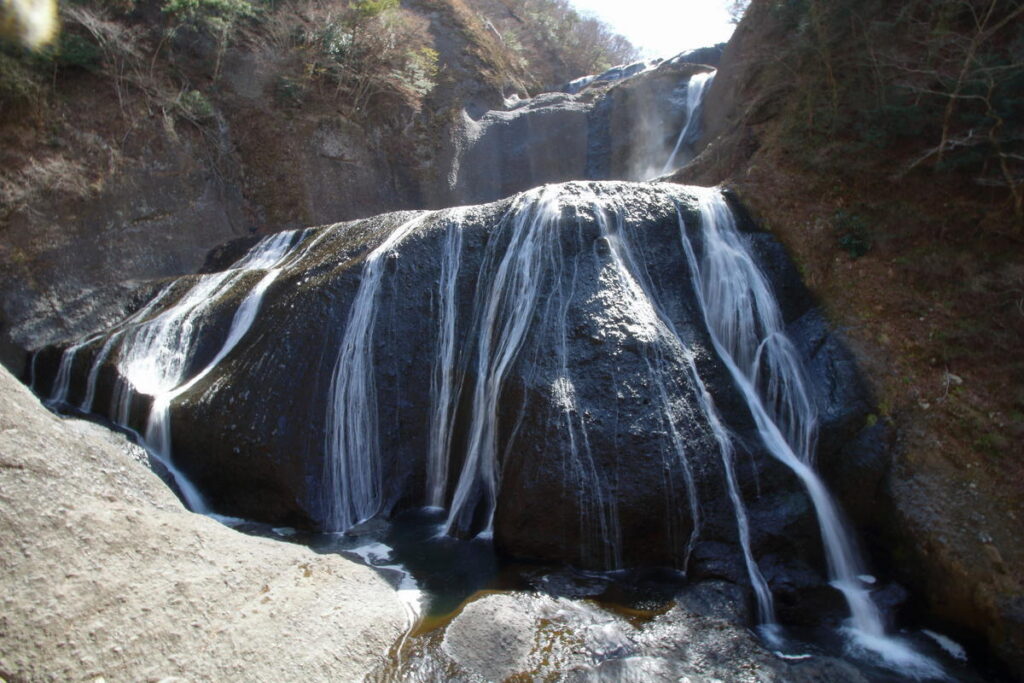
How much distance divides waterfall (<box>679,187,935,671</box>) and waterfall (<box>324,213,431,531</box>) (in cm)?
441

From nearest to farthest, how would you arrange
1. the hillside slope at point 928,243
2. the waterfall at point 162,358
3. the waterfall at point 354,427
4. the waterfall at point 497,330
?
1. the hillside slope at point 928,243
2. the waterfall at point 497,330
3. the waterfall at point 354,427
4. the waterfall at point 162,358

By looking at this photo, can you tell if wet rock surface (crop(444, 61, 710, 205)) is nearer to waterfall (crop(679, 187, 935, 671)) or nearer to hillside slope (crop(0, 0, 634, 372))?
hillside slope (crop(0, 0, 634, 372))

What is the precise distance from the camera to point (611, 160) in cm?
1797

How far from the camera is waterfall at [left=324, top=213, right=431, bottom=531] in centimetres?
711

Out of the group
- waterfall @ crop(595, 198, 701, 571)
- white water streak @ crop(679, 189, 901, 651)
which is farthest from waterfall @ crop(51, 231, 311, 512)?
white water streak @ crop(679, 189, 901, 651)

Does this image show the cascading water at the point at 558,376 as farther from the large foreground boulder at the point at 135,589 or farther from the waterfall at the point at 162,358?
the large foreground boulder at the point at 135,589

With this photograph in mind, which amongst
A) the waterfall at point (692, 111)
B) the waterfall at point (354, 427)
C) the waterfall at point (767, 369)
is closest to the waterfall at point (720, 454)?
the waterfall at point (767, 369)

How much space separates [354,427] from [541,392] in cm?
262

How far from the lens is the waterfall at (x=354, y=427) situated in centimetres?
711

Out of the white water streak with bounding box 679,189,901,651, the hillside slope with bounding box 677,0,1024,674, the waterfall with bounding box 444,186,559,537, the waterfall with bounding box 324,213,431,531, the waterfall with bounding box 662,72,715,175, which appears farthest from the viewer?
the waterfall with bounding box 662,72,715,175

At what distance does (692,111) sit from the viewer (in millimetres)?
16297

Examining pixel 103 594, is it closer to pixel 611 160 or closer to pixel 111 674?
pixel 111 674

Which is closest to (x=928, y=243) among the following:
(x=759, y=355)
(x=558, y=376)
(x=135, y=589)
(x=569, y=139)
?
(x=759, y=355)

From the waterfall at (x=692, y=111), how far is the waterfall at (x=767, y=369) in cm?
770
